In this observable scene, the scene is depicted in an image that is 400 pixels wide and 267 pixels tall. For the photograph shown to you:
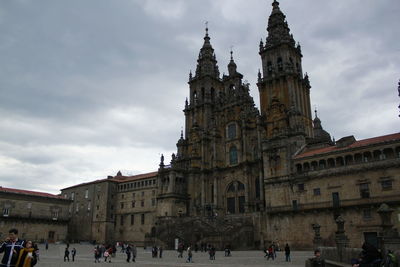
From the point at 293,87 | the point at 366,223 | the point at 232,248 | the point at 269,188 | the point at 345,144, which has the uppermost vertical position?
the point at 293,87

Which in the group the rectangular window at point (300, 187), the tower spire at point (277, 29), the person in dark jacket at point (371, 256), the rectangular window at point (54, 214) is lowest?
the person in dark jacket at point (371, 256)

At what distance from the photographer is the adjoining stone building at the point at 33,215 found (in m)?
63.3

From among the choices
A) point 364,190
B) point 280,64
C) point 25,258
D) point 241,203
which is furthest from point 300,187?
point 25,258

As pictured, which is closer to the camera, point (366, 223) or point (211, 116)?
point (366, 223)

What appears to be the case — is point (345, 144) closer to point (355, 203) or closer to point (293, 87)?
point (355, 203)

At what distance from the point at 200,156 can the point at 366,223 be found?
3439 centimetres

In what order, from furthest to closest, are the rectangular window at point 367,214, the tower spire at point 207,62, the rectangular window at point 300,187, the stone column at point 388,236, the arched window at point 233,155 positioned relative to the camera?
the tower spire at point 207,62
the arched window at point 233,155
the rectangular window at point 300,187
the rectangular window at point 367,214
the stone column at point 388,236

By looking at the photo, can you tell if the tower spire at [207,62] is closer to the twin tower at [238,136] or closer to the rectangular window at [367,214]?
the twin tower at [238,136]

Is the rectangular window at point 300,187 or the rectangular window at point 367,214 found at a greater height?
the rectangular window at point 300,187

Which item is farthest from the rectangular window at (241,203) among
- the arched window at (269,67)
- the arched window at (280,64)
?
the arched window at (280,64)

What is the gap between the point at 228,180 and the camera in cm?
6191

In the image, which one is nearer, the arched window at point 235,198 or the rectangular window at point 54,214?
the arched window at point 235,198

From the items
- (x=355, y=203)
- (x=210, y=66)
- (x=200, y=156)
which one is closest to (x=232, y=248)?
(x=355, y=203)

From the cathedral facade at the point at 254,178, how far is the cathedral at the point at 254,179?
143mm
